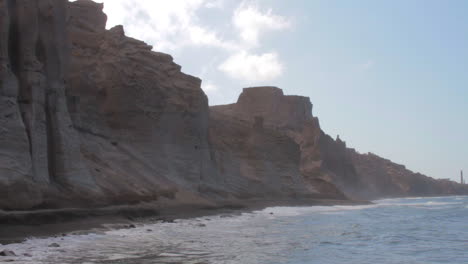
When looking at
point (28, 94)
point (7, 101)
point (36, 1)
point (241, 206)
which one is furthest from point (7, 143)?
point (241, 206)

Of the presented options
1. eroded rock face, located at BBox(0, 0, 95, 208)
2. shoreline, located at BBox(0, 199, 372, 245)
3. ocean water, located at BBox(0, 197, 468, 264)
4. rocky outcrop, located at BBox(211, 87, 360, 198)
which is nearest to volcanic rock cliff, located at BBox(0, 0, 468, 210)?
eroded rock face, located at BBox(0, 0, 95, 208)

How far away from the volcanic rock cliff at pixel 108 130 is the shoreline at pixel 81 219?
580mm

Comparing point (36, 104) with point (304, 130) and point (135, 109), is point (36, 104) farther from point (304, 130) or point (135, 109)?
point (304, 130)

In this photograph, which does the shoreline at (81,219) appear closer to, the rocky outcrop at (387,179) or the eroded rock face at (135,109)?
the eroded rock face at (135,109)

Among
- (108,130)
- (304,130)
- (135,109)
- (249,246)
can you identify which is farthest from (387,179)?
(249,246)

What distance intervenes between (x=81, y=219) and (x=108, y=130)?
447 inches

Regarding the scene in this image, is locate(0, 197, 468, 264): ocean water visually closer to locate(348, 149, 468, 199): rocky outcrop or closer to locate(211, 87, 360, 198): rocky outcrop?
locate(211, 87, 360, 198): rocky outcrop

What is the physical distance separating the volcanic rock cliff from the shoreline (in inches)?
22.8

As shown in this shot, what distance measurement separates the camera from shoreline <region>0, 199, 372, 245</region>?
15.2 m

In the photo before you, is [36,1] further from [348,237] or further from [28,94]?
[348,237]

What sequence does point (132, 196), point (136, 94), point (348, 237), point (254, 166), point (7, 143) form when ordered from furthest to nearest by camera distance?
point (254, 166), point (136, 94), point (132, 196), point (348, 237), point (7, 143)

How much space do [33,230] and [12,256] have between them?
4134mm

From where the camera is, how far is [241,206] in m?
34.0

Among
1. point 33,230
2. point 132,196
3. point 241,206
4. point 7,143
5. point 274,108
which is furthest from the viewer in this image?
point 274,108
